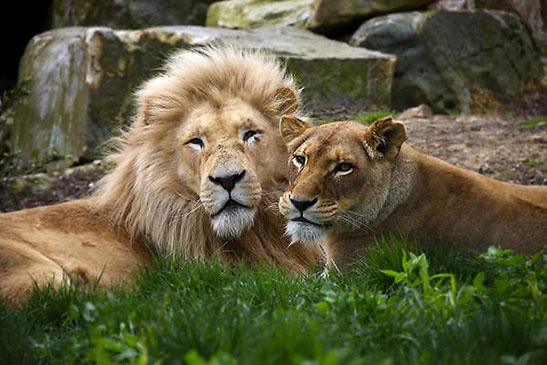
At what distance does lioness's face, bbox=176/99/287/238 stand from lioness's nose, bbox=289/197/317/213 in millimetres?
826

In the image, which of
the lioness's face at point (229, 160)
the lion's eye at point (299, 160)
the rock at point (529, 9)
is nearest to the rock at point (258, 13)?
the rock at point (529, 9)

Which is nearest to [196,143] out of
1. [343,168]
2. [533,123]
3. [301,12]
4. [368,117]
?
[343,168]

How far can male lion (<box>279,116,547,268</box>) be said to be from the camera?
4.67 metres

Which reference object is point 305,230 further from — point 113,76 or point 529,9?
point 529,9

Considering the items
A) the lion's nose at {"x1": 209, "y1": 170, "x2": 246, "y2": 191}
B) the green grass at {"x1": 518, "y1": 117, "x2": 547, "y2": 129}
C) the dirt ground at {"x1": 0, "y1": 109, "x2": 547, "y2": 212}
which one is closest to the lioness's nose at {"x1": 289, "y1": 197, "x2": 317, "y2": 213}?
the lion's nose at {"x1": 209, "y1": 170, "x2": 246, "y2": 191}

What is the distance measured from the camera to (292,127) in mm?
5301

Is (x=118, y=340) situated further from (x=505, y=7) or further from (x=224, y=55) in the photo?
(x=505, y=7)

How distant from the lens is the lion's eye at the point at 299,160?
4.91 metres

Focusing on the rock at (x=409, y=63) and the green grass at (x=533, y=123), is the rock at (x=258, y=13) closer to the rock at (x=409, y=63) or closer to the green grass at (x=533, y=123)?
the rock at (x=409, y=63)

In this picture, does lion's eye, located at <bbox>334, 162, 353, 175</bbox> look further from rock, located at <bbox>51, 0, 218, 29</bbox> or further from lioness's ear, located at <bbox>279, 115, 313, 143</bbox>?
rock, located at <bbox>51, 0, 218, 29</bbox>

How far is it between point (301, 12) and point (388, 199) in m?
8.60

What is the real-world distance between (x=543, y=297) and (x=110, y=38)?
729 centimetres

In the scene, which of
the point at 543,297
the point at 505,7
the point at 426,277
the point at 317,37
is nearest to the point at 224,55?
the point at 426,277

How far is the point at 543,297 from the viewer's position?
3.74 metres
